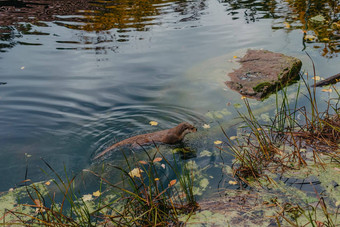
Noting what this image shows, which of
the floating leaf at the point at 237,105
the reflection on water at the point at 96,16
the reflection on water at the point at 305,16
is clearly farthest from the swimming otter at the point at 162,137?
the reflection on water at the point at 305,16

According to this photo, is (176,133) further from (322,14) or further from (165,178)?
(322,14)

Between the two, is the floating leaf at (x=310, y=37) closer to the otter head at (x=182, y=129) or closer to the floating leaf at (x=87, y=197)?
the otter head at (x=182, y=129)

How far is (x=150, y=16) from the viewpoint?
11281mm

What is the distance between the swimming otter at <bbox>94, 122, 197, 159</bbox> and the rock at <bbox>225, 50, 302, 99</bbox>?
199 cm

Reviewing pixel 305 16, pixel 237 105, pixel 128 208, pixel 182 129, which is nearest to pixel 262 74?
pixel 237 105

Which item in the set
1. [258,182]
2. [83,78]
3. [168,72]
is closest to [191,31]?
[168,72]

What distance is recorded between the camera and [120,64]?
7.99 m

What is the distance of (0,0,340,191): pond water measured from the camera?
5.41 meters

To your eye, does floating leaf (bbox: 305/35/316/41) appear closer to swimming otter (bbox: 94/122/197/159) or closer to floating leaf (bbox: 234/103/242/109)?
floating leaf (bbox: 234/103/242/109)

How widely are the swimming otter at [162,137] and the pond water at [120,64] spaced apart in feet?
0.91

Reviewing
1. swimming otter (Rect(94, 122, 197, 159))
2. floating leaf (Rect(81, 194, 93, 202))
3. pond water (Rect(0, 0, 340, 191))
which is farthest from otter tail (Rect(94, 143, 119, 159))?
floating leaf (Rect(81, 194, 93, 202))

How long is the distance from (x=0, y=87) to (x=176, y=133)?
4.39 meters

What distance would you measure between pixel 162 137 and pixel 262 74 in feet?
9.61

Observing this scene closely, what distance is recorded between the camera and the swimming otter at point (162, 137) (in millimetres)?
4801
